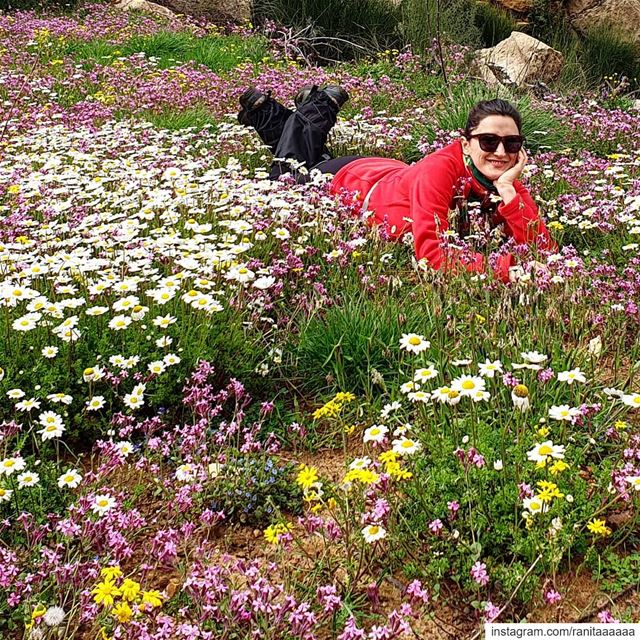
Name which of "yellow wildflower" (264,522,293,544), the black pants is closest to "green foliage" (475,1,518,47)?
the black pants

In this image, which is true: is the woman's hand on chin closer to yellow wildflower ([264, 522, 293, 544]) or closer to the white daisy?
the white daisy

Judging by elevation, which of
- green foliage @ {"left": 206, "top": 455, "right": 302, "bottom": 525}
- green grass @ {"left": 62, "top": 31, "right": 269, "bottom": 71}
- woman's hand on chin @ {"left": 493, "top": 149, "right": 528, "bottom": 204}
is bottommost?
green grass @ {"left": 62, "top": 31, "right": 269, "bottom": 71}

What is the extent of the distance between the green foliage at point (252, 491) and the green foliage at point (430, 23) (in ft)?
36.2

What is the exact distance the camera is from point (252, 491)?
108 inches

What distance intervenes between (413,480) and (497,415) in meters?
0.61

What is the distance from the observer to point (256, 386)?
345cm

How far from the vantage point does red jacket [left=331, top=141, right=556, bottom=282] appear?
4223 millimetres

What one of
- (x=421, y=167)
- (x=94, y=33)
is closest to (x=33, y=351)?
(x=421, y=167)

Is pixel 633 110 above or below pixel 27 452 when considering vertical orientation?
above

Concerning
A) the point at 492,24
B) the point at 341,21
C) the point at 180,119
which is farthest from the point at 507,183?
the point at 492,24

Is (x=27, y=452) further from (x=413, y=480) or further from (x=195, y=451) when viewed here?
(x=413, y=480)

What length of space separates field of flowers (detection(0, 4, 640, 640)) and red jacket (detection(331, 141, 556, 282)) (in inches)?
9.1

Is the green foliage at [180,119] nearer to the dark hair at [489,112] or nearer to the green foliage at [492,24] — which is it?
the dark hair at [489,112]

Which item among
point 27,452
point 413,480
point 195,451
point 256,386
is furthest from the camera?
point 256,386
